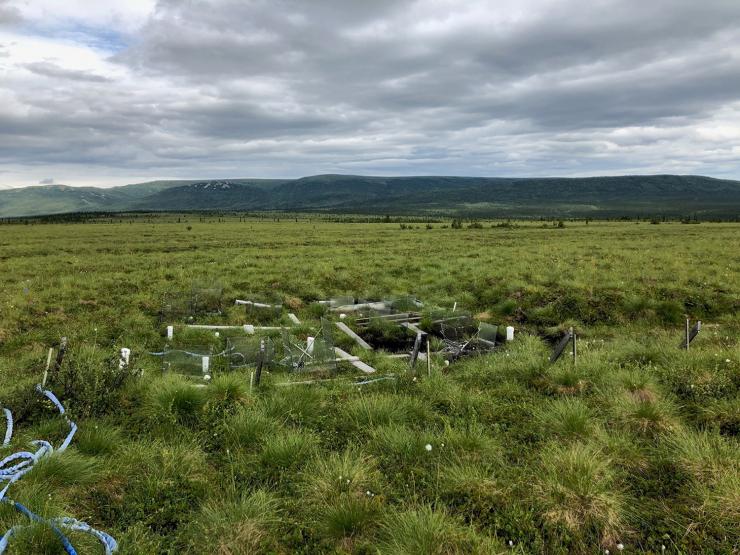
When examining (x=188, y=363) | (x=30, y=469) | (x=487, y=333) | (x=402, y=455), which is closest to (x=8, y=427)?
(x=30, y=469)

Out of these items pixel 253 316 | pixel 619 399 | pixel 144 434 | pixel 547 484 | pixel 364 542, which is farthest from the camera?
pixel 253 316

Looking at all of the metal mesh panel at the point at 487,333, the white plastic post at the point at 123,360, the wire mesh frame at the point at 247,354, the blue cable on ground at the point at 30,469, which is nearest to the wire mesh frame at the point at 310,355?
the wire mesh frame at the point at 247,354

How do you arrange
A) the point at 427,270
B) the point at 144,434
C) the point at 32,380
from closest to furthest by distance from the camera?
the point at 144,434
the point at 32,380
the point at 427,270

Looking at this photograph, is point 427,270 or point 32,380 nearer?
point 32,380

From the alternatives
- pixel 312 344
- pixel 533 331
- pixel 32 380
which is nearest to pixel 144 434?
pixel 32 380

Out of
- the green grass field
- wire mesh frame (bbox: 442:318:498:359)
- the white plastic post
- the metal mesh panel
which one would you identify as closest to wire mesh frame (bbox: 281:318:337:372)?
the green grass field

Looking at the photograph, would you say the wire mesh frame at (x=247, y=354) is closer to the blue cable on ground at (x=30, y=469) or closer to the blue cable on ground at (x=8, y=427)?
the blue cable on ground at (x=30, y=469)

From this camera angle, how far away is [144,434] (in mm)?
5926

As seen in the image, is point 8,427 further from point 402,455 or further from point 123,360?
point 402,455

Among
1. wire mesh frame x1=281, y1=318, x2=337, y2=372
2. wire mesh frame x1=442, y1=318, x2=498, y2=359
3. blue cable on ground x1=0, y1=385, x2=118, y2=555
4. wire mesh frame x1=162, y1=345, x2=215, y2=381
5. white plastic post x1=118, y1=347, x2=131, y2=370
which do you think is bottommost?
wire mesh frame x1=442, y1=318, x2=498, y2=359

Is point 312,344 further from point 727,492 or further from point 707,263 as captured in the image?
point 707,263

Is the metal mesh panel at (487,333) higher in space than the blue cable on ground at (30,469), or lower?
lower

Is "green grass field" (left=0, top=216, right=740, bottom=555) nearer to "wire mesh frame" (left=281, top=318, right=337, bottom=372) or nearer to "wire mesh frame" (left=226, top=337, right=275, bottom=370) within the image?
"wire mesh frame" (left=281, top=318, right=337, bottom=372)

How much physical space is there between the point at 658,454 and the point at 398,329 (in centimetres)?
837
